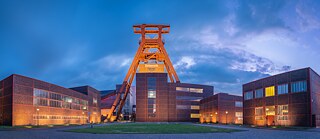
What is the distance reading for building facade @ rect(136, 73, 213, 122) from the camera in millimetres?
→ 97812

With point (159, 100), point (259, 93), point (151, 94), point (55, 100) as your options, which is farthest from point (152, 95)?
point (259, 93)

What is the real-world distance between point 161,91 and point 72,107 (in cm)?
3381

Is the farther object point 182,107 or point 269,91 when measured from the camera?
point 182,107

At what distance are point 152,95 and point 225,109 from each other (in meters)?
27.3

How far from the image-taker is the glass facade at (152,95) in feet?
322

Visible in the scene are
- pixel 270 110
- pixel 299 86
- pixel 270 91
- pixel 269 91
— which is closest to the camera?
pixel 299 86

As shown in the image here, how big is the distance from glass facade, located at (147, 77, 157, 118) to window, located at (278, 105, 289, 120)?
5484 centimetres

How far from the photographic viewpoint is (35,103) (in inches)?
2098

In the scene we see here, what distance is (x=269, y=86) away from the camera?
50375mm

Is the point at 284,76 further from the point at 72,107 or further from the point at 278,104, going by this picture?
the point at 72,107

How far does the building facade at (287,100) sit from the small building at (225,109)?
68.7ft

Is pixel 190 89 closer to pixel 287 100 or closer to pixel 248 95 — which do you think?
pixel 248 95

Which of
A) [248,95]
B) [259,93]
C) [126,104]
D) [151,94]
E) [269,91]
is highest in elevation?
[269,91]

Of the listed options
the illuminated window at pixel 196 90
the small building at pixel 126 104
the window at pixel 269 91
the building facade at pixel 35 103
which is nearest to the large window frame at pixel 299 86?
the window at pixel 269 91
